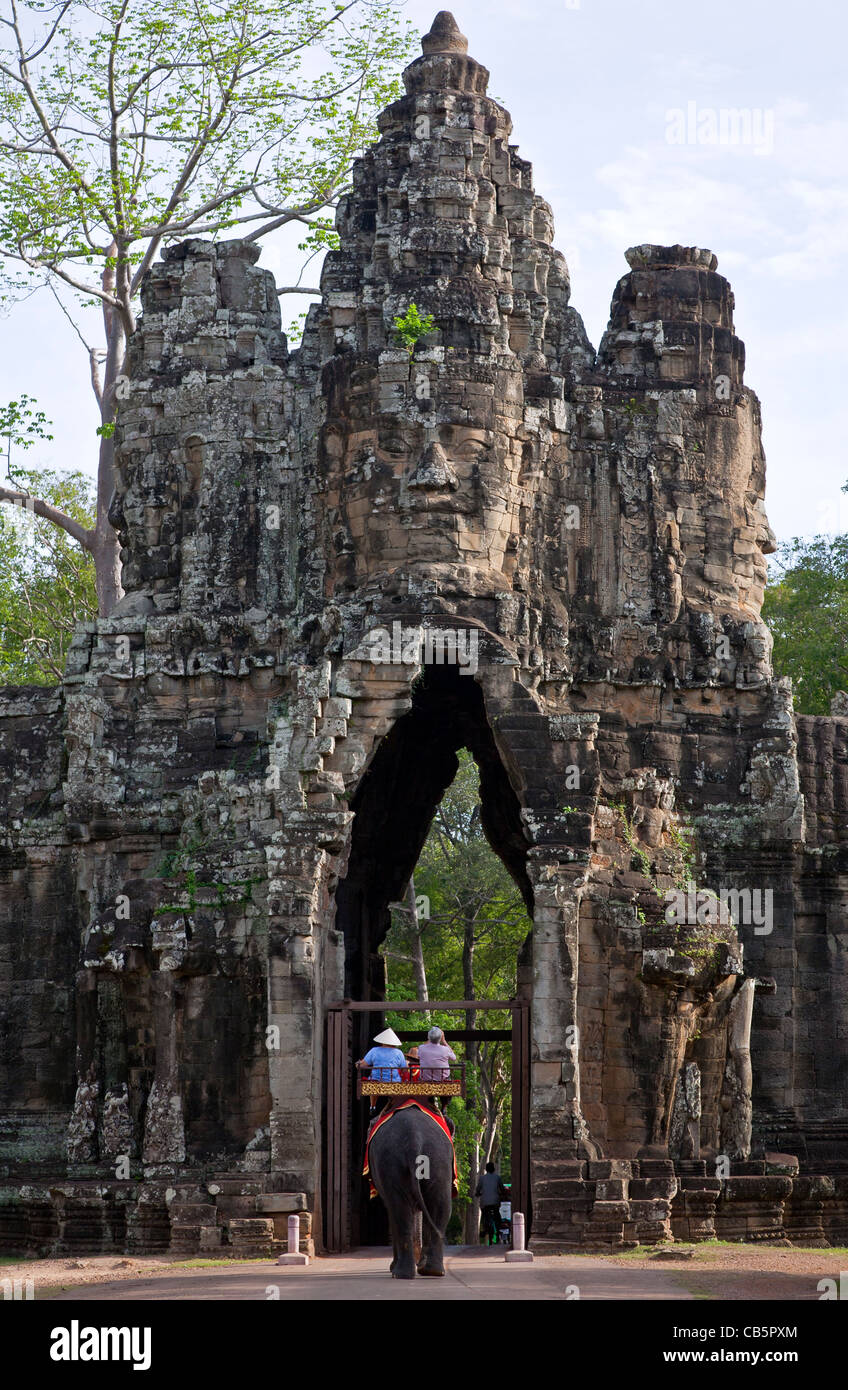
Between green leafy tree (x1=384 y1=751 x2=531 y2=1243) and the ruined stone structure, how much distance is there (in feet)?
43.7

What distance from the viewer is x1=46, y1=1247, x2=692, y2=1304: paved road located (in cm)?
1769

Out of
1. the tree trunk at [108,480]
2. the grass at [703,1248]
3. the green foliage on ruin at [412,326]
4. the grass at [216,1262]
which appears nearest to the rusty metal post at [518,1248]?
the grass at [703,1248]

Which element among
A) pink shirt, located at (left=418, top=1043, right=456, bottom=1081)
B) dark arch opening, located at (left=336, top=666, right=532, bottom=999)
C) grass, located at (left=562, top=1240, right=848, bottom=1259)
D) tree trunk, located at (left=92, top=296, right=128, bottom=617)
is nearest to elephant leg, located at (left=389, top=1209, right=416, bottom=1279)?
pink shirt, located at (left=418, top=1043, right=456, bottom=1081)

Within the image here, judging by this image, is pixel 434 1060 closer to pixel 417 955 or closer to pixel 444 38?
pixel 444 38

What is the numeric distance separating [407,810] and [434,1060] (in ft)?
36.2

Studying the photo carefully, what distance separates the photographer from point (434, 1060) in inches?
800

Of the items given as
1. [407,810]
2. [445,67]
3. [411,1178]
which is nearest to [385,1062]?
[411,1178]

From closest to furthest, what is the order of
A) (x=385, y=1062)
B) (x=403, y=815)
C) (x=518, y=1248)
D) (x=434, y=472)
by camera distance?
1. (x=385, y=1062)
2. (x=518, y=1248)
3. (x=434, y=472)
4. (x=403, y=815)

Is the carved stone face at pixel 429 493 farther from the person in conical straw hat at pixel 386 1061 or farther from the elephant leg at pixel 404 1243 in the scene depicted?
the elephant leg at pixel 404 1243

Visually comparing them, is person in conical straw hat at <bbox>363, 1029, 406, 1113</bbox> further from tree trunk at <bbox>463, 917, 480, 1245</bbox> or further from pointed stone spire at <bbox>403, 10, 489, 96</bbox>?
tree trunk at <bbox>463, 917, 480, 1245</bbox>

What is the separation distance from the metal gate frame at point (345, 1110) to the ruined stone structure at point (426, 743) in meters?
0.22

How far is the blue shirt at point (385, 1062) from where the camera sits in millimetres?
20094

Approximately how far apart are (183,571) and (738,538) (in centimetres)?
716

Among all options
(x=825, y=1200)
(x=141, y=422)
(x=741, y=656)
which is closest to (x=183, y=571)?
(x=141, y=422)
